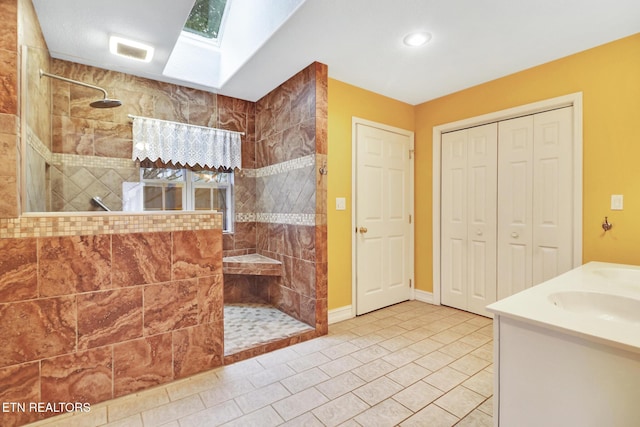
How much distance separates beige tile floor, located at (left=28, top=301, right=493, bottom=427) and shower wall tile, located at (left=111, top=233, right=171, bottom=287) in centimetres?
69

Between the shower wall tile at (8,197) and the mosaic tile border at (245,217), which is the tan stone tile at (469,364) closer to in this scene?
the mosaic tile border at (245,217)

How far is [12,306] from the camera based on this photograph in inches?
58.5

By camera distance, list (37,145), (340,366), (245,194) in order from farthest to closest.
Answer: (245,194) → (340,366) → (37,145)

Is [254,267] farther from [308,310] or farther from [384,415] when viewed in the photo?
[384,415]

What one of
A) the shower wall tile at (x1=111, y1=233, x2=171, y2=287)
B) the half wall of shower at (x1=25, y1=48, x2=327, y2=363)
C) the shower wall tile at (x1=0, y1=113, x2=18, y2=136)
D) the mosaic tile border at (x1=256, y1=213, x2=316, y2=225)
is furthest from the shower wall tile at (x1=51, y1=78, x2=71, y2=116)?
the mosaic tile border at (x1=256, y1=213, x2=316, y2=225)

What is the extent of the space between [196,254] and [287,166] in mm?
1371

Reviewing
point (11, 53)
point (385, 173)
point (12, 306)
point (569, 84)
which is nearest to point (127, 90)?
point (11, 53)

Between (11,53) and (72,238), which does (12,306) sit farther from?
(11,53)

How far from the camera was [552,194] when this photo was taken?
2.50 metres

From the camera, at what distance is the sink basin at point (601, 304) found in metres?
1.32

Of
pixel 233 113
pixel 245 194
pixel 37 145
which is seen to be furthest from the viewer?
pixel 245 194

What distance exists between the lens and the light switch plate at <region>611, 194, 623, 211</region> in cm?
216

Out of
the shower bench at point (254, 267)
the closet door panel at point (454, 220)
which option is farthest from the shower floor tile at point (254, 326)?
the closet door panel at point (454, 220)

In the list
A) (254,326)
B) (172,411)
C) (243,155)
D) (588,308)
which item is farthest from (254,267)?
(588,308)
